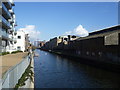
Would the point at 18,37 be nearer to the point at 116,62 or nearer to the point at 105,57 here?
the point at 105,57

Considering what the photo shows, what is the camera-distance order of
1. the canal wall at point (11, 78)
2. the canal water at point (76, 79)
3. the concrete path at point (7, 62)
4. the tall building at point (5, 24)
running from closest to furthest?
the canal wall at point (11, 78) < the concrete path at point (7, 62) < the canal water at point (76, 79) < the tall building at point (5, 24)

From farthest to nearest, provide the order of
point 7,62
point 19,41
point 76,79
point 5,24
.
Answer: point 19,41 < point 5,24 < point 7,62 < point 76,79

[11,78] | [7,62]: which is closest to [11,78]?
[11,78]

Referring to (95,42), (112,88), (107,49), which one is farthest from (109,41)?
(112,88)

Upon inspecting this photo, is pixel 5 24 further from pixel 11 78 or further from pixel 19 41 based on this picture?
pixel 11 78

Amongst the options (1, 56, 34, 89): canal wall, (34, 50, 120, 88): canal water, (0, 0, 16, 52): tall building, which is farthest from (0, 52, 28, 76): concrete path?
(0, 0, 16, 52): tall building

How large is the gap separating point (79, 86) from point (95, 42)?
28505 mm

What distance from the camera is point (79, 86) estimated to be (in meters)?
17.0

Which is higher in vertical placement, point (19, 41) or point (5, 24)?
point (5, 24)

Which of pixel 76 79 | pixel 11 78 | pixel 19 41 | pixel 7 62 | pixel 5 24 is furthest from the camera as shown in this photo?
pixel 19 41

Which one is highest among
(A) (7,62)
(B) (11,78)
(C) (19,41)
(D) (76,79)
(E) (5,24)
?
(E) (5,24)

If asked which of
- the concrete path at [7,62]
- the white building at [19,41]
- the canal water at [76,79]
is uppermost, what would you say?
the white building at [19,41]

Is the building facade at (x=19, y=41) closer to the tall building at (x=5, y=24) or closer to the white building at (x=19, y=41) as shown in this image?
the white building at (x=19, y=41)

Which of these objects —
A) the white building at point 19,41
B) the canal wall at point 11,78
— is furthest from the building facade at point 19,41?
the canal wall at point 11,78
